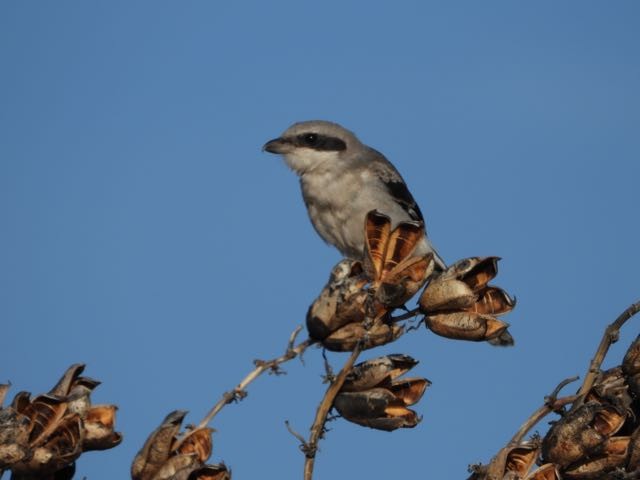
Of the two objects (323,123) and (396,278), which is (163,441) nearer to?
(396,278)

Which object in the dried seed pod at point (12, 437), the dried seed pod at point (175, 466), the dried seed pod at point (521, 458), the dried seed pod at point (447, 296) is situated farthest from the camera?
the dried seed pod at point (447, 296)

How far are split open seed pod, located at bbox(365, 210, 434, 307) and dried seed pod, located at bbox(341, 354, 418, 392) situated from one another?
0.20 metres

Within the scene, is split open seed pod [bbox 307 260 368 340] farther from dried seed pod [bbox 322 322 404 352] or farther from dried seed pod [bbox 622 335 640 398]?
dried seed pod [bbox 622 335 640 398]

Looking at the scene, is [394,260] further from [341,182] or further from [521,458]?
[341,182]

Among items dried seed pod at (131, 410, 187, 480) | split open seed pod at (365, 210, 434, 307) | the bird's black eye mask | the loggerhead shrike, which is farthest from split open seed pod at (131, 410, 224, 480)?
the bird's black eye mask

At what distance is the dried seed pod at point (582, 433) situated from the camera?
305 centimetres

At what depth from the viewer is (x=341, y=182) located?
29.9 ft

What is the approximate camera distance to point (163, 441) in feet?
9.05

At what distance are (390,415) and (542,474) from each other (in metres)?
0.52

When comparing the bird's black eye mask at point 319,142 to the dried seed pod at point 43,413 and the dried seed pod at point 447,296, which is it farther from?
the dried seed pod at point 43,413

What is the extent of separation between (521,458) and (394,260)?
0.75m

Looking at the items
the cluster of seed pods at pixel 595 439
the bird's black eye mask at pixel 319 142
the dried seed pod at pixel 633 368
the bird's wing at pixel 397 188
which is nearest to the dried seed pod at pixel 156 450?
the cluster of seed pods at pixel 595 439

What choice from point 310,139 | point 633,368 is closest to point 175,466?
point 633,368

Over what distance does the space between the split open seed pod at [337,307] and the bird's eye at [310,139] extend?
636 cm
